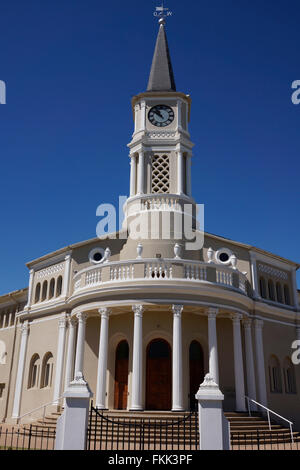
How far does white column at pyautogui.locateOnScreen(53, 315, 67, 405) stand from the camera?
23.9 metres

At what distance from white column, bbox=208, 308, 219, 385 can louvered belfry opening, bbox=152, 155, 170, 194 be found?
9.25m

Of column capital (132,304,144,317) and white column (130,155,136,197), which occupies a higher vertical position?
white column (130,155,136,197)

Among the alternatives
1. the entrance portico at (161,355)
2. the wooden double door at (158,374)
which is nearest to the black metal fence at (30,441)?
the entrance portico at (161,355)

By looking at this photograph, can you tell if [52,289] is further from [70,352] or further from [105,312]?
[105,312]

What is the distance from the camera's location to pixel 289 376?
89.3 ft

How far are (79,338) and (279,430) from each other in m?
10.3

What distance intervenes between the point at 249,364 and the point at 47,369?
463 inches

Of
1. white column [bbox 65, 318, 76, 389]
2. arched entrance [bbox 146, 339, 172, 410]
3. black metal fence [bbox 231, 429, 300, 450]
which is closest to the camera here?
black metal fence [bbox 231, 429, 300, 450]

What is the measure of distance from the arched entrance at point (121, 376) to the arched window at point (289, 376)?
33.7 ft

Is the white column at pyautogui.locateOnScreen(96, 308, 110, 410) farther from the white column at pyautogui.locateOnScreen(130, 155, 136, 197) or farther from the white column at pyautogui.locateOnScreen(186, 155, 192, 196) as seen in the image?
the white column at pyautogui.locateOnScreen(186, 155, 192, 196)

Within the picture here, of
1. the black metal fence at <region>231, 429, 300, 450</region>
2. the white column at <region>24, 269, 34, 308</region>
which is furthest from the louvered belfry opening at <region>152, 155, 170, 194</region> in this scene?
the black metal fence at <region>231, 429, 300, 450</region>

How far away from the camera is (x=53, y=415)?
21500 mm

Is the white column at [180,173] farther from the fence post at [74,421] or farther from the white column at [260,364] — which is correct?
the fence post at [74,421]
